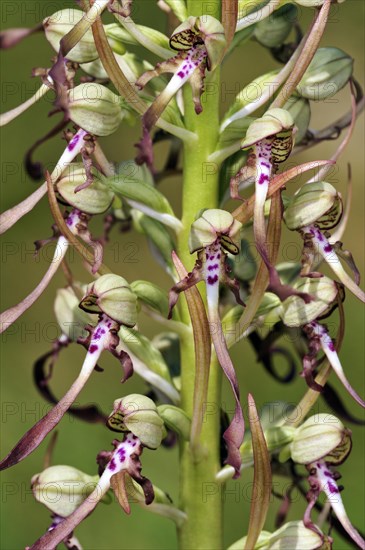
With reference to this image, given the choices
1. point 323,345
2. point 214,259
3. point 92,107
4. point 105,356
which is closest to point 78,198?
point 92,107

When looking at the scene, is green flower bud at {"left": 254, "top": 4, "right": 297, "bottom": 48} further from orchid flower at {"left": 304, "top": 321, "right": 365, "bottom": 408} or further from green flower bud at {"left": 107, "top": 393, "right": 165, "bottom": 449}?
green flower bud at {"left": 107, "top": 393, "right": 165, "bottom": 449}

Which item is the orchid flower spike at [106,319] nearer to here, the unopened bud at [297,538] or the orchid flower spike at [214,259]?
the orchid flower spike at [214,259]

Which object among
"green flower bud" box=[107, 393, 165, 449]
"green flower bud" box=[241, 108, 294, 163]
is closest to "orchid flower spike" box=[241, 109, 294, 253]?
"green flower bud" box=[241, 108, 294, 163]

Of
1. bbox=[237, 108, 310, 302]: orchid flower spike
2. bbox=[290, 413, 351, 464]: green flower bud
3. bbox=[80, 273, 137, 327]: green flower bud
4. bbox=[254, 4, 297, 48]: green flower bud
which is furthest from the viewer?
bbox=[254, 4, 297, 48]: green flower bud

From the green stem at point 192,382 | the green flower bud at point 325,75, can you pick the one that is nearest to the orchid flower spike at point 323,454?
the green stem at point 192,382

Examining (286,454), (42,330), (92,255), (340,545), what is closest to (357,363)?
(340,545)

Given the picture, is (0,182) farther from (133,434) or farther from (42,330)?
(133,434)
